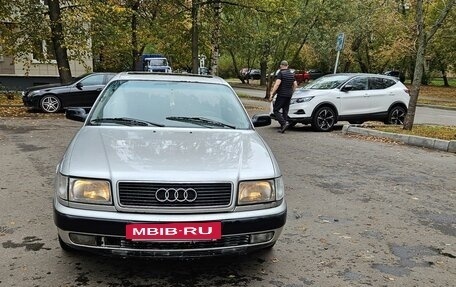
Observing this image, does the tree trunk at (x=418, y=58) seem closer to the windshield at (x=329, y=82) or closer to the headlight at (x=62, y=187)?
the windshield at (x=329, y=82)

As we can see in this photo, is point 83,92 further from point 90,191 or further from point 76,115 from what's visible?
point 90,191

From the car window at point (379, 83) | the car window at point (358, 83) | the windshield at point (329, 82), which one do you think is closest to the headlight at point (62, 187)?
the windshield at point (329, 82)

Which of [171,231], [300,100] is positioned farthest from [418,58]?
[171,231]

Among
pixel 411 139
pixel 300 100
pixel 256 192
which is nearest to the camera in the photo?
pixel 256 192

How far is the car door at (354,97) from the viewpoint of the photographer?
43.2ft

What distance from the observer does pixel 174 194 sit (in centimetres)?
321

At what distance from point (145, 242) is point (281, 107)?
373 inches

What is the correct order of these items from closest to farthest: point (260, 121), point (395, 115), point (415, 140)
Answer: point (260, 121), point (415, 140), point (395, 115)

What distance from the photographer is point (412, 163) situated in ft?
28.5

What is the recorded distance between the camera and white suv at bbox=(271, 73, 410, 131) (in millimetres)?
12852

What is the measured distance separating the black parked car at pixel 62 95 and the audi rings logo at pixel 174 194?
1352 cm

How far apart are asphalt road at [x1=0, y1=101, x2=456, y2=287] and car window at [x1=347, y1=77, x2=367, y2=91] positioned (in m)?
5.04

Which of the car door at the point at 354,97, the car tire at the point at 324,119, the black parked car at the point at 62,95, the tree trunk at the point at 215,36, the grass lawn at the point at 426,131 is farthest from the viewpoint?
the tree trunk at the point at 215,36

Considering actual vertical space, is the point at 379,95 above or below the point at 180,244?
above
